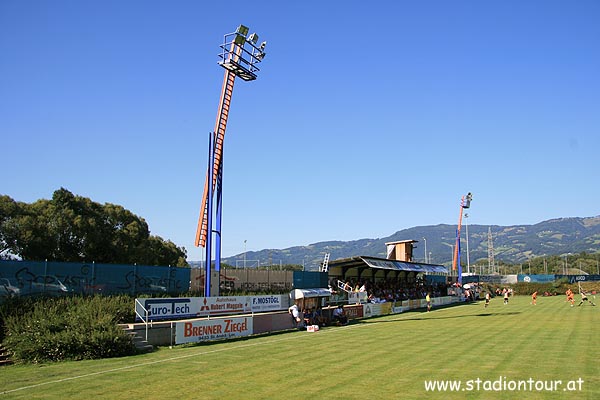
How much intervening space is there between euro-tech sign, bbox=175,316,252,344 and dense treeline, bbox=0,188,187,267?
35.1 m

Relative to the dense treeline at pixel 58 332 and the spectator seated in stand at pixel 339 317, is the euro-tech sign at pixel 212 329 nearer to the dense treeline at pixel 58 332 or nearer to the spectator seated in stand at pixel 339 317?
the dense treeline at pixel 58 332

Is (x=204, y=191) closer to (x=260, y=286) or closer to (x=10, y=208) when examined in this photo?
(x=260, y=286)

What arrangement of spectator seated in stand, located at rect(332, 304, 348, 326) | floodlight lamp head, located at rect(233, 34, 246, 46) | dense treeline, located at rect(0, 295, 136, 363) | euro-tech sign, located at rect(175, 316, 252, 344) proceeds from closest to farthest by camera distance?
dense treeline, located at rect(0, 295, 136, 363) → euro-tech sign, located at rect(175, 316, 252, 344) → floodlight lamp head, located at rect(233, 34, 246, 46) → spectator seated in stand, located at rect(332, 304, 348, 326)

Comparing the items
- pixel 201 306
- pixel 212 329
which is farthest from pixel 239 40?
pixel 212 329

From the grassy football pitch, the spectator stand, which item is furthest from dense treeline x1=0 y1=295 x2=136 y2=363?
the spectator stand

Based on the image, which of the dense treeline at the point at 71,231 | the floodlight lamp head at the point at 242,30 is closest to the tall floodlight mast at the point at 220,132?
the floodlight lamp head at the point at 242,30

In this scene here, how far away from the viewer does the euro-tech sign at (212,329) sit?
2172cm

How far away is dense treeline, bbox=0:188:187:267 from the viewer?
2040 inches

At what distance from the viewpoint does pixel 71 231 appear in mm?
55094

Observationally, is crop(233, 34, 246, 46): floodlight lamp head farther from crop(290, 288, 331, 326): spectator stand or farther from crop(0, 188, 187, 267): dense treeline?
crop(0, 188, 187, 267): dense treeline

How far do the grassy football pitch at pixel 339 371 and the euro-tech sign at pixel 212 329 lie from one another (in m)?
0.89

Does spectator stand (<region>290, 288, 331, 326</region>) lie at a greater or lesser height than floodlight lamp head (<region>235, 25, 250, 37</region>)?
lesser

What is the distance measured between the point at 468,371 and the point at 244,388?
20.9ft

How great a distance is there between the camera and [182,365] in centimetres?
1622
